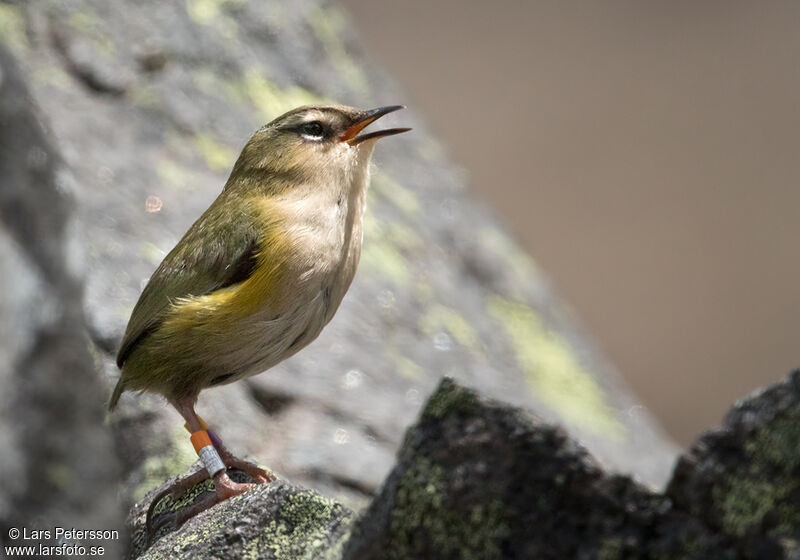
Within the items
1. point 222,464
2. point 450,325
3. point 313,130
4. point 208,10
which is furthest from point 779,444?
point 208,10

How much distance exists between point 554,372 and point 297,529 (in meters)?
4.28

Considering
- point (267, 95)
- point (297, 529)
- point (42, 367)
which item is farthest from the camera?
point (267, 95)

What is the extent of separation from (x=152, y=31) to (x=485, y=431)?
5676 mm

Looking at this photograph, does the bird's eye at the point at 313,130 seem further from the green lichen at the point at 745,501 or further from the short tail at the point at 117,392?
the green lichen at the point at 745,501

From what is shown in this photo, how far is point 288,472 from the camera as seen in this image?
16.9ft

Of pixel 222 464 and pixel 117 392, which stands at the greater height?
pixel 117 392

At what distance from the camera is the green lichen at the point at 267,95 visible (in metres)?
7.34

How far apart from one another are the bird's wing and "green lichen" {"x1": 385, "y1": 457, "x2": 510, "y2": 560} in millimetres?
1752

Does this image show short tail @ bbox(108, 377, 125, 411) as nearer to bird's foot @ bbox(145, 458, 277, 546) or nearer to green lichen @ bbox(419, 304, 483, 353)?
bird's foot @ bbox(145, 458, 277, 546)

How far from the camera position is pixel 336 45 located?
8.42 m

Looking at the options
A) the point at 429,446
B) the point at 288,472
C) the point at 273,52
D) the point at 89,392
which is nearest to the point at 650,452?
the point at 288,472

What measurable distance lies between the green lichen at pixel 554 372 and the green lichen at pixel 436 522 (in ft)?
14.2

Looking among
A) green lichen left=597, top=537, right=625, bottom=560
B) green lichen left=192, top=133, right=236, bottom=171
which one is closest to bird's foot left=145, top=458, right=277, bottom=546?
green lichen left=597, top=537, right=625, bottom=560

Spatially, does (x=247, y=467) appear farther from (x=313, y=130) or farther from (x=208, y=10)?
(x=208, y=10)
